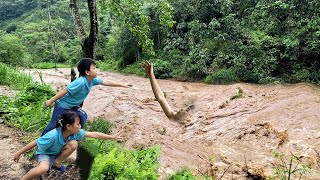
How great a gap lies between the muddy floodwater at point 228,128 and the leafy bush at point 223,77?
2317 millimetres

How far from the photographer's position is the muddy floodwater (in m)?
6.89

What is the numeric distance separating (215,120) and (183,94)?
464cm

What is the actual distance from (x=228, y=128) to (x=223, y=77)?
7.60 m

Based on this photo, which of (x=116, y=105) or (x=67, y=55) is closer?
(x=116, y=105)

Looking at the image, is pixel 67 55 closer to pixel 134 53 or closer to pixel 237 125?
pixel 134 53

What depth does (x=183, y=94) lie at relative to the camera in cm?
1488

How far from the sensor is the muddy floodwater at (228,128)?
689 cm

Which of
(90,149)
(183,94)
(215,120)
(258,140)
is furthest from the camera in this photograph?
(183,94)

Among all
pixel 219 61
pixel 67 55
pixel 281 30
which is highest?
pixel 281 30

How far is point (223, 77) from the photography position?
16766mm

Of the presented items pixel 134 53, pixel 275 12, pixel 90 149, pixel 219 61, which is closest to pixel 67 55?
pixel 134 53

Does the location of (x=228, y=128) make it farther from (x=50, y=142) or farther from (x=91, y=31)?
(x=50, y=142)

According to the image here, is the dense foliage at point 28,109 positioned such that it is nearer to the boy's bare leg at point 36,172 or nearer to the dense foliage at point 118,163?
the dense foliage at point 118,163

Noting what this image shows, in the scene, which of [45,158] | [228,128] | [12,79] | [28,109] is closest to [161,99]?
[45,158]
